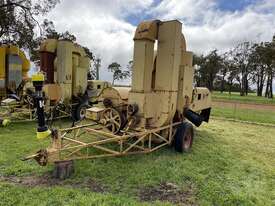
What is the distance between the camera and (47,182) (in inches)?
159

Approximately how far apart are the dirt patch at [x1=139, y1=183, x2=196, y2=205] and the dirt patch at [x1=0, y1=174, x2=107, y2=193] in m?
0.62

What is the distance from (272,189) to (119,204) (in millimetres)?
2602

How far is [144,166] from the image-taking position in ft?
16.2

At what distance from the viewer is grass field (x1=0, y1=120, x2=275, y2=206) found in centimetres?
360

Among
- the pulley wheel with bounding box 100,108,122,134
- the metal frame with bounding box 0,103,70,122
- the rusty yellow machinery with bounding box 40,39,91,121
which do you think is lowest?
the metal frame with bounding box 0,103,70,122

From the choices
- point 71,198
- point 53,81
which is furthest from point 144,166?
point 53,81

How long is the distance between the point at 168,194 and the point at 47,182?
1.85 m

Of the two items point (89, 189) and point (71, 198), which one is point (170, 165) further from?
point (71, 198)

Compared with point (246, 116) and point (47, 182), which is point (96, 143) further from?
point (246, 116)

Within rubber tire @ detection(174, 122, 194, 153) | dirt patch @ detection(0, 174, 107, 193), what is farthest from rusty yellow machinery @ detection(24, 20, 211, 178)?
dirt patch @ detection(0, 174, 107, 193)

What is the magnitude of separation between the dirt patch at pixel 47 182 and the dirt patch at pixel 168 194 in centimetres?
62

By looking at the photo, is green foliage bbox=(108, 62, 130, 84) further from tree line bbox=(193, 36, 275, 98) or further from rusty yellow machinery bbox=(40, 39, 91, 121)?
rusty yellow machinery bbox=(40, 39, 91, 121)

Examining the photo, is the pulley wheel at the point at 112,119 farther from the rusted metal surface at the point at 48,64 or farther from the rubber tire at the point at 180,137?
the rusted metal surface at the point at 48,64

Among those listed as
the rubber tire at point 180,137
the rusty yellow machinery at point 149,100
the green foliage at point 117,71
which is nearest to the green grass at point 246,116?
the rubber tire at point 180,137
